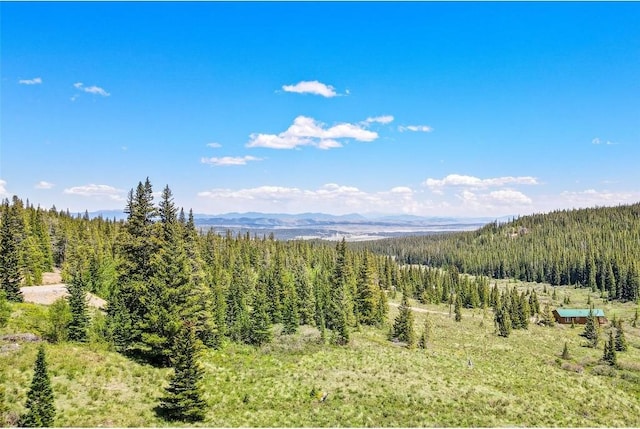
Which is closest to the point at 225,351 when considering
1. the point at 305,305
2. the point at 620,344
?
the point at 305,305

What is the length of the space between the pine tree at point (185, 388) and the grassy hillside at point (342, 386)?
0.98m

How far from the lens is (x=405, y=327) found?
65.3m

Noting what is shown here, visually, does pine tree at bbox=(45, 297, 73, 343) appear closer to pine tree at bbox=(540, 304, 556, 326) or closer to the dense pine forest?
the dense pine forest

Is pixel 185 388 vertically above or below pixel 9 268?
below

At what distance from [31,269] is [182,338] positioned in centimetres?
6418

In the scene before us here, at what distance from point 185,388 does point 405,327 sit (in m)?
46.0

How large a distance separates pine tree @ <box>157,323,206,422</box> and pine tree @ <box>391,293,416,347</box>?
40816 mm

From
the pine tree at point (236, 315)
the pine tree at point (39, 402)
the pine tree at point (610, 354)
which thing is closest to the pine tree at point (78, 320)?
the pine tree at point (39, 402)

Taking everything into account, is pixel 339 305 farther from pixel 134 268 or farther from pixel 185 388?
pixel 185 388

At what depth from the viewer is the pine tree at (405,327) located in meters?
61.0

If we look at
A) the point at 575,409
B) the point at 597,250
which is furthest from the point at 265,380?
the point at 597,250

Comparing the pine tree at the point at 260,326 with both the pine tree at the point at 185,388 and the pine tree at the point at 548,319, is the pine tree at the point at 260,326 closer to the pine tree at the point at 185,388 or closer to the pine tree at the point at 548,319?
the pine tree at the point at 185,388

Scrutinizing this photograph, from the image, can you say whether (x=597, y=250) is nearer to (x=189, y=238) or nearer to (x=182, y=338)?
(x=189, y=238)

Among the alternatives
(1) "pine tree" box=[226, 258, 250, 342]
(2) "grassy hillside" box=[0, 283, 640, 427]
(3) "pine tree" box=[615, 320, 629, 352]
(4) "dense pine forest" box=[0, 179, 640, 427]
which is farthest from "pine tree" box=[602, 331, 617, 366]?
(1) "pine tree" box=[226, 258, 250, 342]
